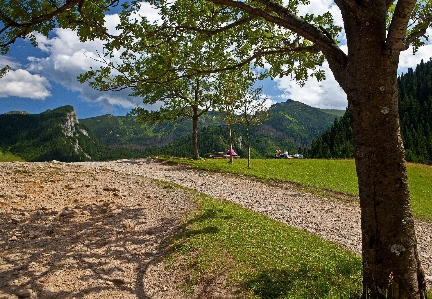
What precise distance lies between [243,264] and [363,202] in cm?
418

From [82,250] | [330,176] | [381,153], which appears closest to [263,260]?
[381,153]

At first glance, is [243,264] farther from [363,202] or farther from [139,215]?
[139,215]

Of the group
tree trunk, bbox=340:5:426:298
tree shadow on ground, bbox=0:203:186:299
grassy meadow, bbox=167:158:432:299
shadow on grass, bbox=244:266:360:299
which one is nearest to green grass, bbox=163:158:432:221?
grassy meadow, bbox=167:158:432:299

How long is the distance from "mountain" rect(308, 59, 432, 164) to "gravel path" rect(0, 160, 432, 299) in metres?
57.6

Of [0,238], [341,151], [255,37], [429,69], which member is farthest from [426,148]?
[0,238]

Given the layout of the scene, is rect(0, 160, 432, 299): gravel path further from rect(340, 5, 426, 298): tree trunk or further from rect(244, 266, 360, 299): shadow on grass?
rect(340, 5, 426, 298): tree trunk

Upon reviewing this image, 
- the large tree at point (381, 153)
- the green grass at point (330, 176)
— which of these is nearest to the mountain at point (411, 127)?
the green grass at point (330, 176)

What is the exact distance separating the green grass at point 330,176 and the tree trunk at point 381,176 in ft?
56.5

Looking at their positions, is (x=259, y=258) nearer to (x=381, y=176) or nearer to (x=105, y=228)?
(x=381, y=176)

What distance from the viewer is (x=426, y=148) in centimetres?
9406

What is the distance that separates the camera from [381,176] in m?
5.40

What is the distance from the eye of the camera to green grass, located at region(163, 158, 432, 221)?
25.2m

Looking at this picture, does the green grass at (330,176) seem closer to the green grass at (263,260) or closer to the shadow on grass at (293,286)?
the green grass at (263,260)

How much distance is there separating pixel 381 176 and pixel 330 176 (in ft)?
95.1
